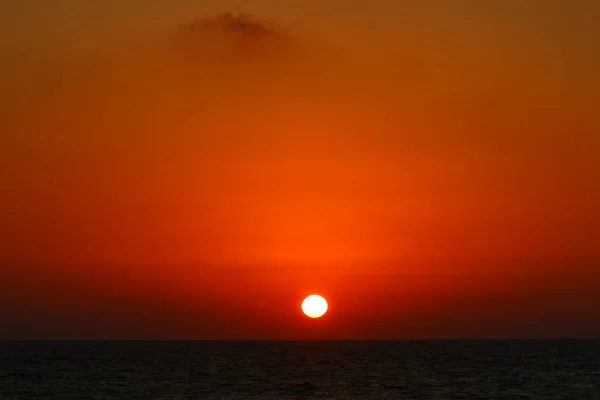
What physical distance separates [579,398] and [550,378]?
23953 millimetres

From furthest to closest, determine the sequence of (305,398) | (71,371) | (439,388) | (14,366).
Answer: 1. (14,366)
2. (71,371)
3. (439,388)
4. (305,398)

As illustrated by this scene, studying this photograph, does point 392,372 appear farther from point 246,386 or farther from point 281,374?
point 246,386

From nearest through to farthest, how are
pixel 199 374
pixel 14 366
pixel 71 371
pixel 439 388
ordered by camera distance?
1. pixel 439 388
2. pixel 199 374
3. pixel 71 371
4. pixel 14 366

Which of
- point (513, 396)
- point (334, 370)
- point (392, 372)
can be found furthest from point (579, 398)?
point (334, 370)

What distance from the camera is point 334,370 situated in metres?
109

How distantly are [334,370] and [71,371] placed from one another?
3425 centimetres

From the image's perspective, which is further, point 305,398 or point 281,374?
Result: point 281,374

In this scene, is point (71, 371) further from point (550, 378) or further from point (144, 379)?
point (550, 378)

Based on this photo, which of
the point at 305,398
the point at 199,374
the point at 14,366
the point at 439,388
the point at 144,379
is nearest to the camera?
the point at 305,398

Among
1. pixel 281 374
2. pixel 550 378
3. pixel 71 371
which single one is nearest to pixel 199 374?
pixel 281 374

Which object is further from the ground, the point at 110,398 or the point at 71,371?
the point at 71,371

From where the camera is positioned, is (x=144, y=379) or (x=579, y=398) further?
(x=144, y=379)

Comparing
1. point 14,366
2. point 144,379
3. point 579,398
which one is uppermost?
point 14,366

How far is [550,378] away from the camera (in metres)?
91.5
